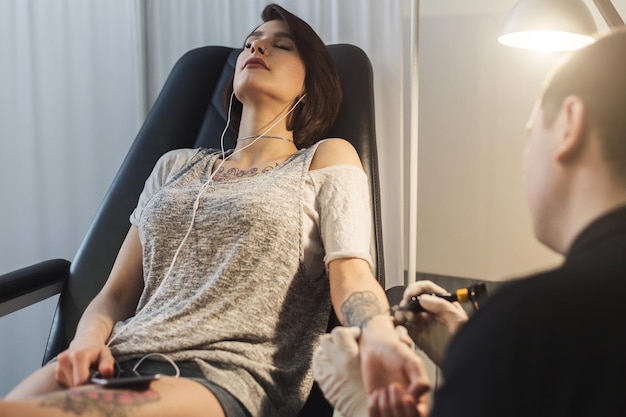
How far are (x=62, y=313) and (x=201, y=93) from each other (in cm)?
65

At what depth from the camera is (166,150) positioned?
1810 millimetres

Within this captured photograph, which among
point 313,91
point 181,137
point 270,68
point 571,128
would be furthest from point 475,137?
point 571,128

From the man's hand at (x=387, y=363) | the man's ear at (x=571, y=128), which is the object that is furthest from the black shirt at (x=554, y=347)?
the man's hand at (x=387, y=363)

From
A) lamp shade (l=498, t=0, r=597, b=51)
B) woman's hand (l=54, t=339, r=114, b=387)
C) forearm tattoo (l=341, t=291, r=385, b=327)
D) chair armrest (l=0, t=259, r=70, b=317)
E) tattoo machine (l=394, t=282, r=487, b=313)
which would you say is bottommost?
woman's hand (l=54, t=339, r=114, b=387)

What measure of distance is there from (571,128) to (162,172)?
→ 115cm

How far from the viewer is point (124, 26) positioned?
7.20 feet

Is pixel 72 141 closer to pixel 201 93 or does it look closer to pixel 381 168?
pixel 201 93

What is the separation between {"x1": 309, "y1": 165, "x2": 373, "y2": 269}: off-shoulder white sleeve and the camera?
1364mm

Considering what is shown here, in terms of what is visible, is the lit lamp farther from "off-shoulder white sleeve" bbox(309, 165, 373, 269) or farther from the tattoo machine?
the tattoo machine

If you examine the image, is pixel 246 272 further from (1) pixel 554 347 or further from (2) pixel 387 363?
(1) pixel 554 347

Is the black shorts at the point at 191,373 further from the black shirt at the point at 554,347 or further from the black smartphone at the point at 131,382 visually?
the black shirt at the point at 554,347

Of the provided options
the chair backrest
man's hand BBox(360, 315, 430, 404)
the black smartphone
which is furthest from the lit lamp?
the black smartphone

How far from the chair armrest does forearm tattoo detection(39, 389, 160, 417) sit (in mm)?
444

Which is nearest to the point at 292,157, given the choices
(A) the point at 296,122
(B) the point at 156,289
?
(A) the point at 296,122
